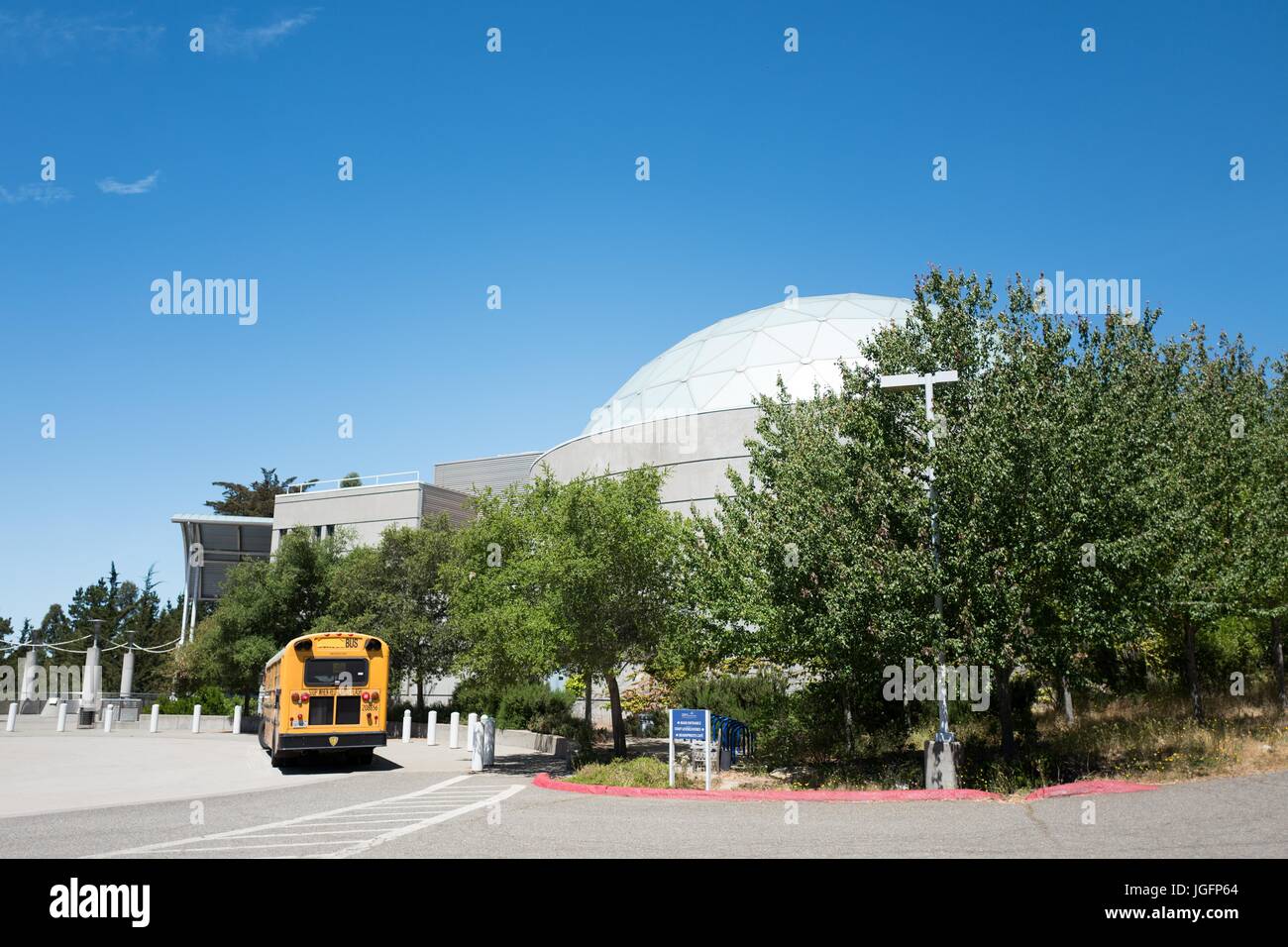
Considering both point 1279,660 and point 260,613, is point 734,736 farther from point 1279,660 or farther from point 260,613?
point 260,613

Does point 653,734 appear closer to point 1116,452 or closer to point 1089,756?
point 1089,756

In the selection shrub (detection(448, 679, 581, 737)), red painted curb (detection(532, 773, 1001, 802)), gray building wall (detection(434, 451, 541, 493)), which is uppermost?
gray building wall (detection(434, 451, 541, 493))

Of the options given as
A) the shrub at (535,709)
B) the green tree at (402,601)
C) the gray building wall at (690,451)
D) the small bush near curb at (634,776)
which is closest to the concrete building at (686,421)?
the gray building wall at (690,451)

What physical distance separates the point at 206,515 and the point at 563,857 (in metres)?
57.0

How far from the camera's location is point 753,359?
41094 millimetres

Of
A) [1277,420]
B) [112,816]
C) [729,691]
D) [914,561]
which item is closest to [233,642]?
[729,691]

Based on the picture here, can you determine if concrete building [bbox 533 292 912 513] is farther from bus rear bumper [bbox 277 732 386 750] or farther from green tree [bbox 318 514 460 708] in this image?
bus rear bumper [bbox 277 732 386 750]

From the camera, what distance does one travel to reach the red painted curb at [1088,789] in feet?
41.3

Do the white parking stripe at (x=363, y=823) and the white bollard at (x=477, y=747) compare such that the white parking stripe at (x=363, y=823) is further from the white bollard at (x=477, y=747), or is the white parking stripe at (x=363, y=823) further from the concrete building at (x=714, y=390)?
the concrete building at (x=714, y=390)

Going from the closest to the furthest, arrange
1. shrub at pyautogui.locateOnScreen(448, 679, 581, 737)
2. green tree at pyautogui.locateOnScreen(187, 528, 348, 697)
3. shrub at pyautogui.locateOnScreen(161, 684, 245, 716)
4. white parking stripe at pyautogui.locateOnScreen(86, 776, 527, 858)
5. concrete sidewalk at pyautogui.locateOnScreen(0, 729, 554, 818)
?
→ 1. white parking stripe at pyautogui.locateOnScreen(86, 776, 527, 858)
2. concrete sidewalk at pyautogui.locateOnScreen(0, 729, 554, 818)
3. shrub at pyautogui.locateOnScreen(448, 679, 581, 737)
4. green tree at pyautogui.locateOnScreen(187, 528, 348, 697)
5. shrub at pyautogui.locateOnScreen(161, 684, 245, 716)

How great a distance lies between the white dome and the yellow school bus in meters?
19.4

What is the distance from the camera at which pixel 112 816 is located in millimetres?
13359

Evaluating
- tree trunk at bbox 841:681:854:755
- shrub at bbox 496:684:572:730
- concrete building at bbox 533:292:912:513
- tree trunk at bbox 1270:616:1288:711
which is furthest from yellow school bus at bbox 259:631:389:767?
tree trunk at bbox 1270:616:1288:711

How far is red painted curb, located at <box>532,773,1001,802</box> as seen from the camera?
12.8m
